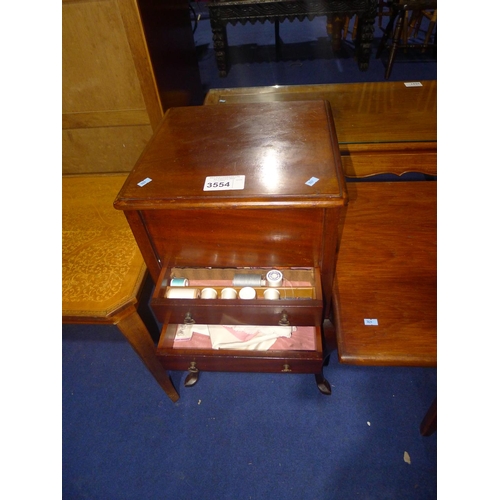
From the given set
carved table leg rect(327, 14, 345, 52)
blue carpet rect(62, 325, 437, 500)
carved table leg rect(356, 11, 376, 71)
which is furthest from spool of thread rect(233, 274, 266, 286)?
carved table leg rect(327, 14, 345, 52)

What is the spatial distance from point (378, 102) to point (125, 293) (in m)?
1.31

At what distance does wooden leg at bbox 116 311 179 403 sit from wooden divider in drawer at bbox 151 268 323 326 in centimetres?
12

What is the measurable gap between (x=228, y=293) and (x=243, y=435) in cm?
59

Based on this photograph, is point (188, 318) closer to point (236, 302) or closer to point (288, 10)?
point (236, 302)

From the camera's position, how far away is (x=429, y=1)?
7.91 ft

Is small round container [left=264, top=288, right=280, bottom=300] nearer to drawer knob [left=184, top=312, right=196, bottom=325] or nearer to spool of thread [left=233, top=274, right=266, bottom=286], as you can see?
spool of thread [left=233, top=274, right=266, bottom=286]

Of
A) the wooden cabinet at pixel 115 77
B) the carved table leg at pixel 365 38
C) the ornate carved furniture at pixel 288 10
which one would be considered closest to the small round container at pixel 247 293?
the wooden cabinet at pixel 115 77

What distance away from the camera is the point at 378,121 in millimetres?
1353

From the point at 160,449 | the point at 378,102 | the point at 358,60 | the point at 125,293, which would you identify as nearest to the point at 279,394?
the point at 160,449

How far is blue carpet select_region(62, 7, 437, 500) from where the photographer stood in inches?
42.2

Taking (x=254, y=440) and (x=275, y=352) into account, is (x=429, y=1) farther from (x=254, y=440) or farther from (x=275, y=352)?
(x=254, y=440)

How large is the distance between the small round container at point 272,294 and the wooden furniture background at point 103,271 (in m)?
0.38

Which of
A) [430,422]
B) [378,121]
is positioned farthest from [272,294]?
[378,121]

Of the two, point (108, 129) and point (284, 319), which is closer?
point (284, 319)
